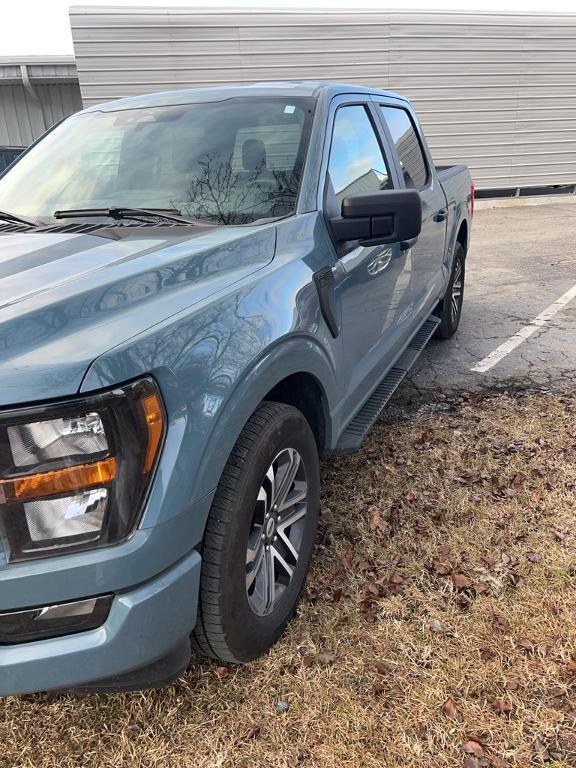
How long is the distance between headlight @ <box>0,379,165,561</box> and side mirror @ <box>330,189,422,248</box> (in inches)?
50.7

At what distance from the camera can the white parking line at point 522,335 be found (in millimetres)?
5051

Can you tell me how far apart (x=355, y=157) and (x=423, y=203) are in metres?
0.98

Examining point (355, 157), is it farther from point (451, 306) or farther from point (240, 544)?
point (451, 306)

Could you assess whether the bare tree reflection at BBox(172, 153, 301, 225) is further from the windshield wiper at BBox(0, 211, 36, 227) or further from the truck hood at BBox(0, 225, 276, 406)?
the windshield wiper at BBox(0, 211, 36, 227)

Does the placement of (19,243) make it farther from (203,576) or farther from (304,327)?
(203,576)

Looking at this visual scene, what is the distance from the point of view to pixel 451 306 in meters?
5.44

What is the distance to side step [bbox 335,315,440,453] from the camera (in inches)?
113

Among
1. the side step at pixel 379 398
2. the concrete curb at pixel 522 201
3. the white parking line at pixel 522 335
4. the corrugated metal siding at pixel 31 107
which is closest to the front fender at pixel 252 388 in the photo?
the side step at pixel 379 398

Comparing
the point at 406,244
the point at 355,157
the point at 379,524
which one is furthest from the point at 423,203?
the point at 379,524

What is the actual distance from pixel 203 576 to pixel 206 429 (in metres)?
0.46

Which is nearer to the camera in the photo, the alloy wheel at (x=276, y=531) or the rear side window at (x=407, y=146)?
the alloy wheel at (x=276, y=531)

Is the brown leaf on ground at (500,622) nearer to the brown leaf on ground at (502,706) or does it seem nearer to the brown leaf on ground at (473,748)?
the brown leaf on ground at (502,706)

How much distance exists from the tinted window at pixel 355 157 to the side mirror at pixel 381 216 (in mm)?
306

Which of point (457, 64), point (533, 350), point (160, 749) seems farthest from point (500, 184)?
point (160, 749)
